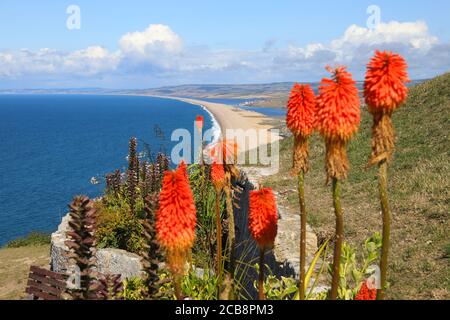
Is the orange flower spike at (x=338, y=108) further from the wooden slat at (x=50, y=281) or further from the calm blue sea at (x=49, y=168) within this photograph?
the calm blue sea at (x=49, y=168)

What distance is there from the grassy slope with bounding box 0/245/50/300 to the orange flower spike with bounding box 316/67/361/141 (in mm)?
12327

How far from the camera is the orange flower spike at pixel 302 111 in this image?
3527mm

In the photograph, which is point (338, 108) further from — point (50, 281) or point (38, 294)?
point (50, 281)

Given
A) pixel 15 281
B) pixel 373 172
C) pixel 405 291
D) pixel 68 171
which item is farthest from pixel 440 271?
pixel 68 171

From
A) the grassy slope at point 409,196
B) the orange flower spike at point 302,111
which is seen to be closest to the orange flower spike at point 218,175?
the orange flower spike at point 302,111

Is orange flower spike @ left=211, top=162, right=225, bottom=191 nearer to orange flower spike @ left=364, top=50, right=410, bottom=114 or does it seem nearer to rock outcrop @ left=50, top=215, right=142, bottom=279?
orange flower spike @ left=364, top=50, right=410, bottom=114

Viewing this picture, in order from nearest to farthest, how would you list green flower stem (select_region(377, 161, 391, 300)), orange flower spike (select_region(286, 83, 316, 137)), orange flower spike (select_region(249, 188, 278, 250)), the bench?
green flower stem (select_region(377, 161, 391, 300)) < orange flower spike (select_region(286, 83, 316, 137)) < orange flower spike (select_region(249, 188, 278, 250)) < the bench

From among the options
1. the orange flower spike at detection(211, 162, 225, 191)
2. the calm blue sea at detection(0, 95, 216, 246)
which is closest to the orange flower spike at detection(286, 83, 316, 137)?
the orange flower spike at detection(211, 162, 225, 191)

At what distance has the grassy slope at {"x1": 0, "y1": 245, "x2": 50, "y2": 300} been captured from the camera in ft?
45.2

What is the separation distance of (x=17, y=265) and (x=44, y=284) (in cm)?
1398

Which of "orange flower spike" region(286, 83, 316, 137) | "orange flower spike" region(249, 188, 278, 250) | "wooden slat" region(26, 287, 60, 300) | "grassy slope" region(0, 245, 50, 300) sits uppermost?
"orange flower spike" region(286, 83, 316, 137)

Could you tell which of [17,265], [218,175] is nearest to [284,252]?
[218,175]
